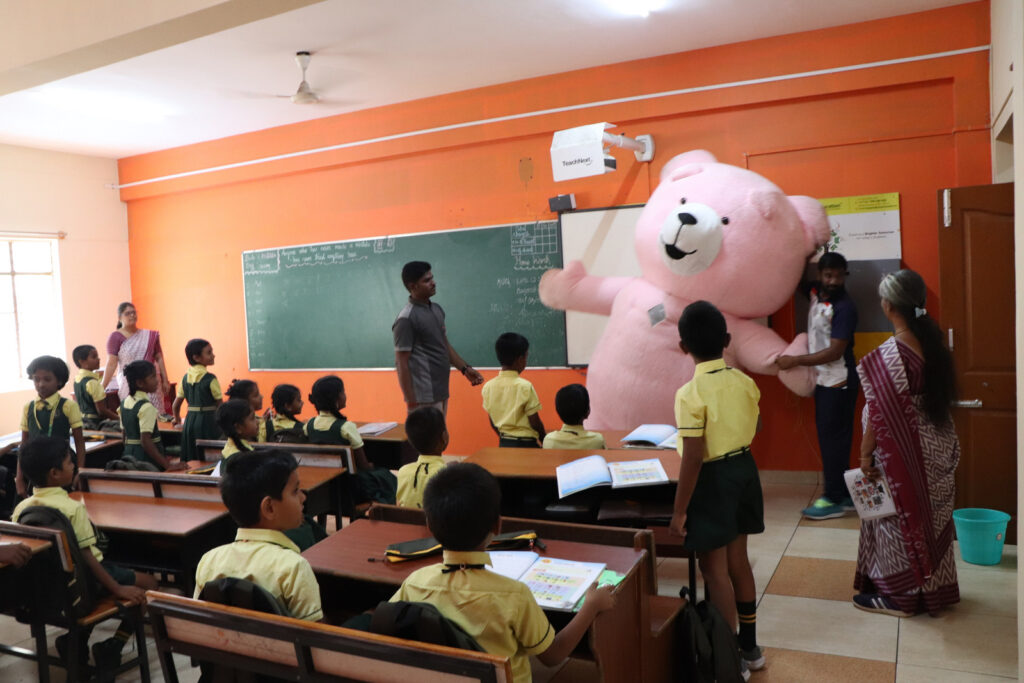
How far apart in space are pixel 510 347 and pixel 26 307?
5.77 metres

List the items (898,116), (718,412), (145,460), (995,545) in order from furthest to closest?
(898,116) < (145,460) < (995,545) < (718,412)

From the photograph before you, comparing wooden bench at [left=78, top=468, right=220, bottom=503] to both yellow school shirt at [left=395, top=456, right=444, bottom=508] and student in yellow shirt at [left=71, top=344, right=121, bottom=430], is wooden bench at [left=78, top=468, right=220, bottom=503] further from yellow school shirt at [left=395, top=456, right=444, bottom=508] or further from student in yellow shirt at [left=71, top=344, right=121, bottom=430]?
student in yellow shirt at [left=71, top=344, right=121, bottom=430]

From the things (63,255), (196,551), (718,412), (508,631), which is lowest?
(196,551)

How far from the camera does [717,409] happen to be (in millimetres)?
2453

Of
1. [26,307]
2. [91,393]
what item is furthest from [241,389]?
→ [26,307]

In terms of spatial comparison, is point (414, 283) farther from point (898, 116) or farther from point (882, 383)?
point (898, 116)

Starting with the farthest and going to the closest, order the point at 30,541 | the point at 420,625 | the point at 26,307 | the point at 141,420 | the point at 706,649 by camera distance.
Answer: the point at 26,307 < the point at 141,420 < the point at 30,541 < the point at 706,649 < the point at 420,625

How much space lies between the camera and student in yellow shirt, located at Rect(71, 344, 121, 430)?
16.1 ft

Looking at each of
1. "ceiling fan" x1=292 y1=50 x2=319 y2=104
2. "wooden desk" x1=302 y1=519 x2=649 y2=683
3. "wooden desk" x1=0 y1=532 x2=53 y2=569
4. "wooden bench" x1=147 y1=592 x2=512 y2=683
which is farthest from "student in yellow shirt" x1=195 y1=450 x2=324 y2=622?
"ceiling fan" x1=292 y1=50 x2=319 y2=104

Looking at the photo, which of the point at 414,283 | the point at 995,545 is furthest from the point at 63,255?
the point at 995,545

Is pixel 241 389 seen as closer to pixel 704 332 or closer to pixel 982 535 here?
pixel 704 332

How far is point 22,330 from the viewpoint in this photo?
7.15 m

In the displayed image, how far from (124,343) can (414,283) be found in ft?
9.96

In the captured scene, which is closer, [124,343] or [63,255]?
[124,343]
